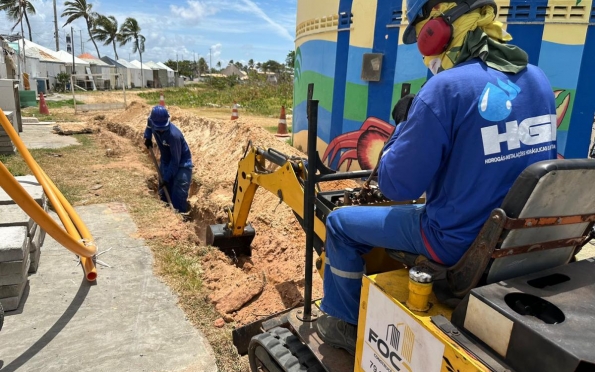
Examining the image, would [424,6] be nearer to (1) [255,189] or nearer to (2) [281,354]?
(2) [281,354]

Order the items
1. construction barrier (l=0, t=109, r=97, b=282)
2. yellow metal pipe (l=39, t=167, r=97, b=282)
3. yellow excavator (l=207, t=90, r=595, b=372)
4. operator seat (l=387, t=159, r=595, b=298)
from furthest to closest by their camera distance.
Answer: yellow metal pipe (l=39, t=167, r=97, b=282)
construction barrier (l=0, t=109, r=97, b=282)
operator seat (l=387, t=159, r=595, b=298)
yellow excavator (l=207, t=90, r=595, b=372)

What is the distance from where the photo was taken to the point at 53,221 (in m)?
3.82

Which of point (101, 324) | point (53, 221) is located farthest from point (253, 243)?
point (53, 221)

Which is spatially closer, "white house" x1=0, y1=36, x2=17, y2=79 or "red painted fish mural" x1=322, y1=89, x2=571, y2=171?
"red painted fish mural" x1=322, y1=89, x2=571, y2=171

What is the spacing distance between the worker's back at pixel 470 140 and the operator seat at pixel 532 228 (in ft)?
0.48

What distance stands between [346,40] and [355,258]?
6.38 m

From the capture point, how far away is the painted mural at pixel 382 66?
225 inches

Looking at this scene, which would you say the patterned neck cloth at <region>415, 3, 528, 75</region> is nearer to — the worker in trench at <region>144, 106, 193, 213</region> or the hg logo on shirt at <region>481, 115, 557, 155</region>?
the hg logo on shirt at <region>481, 115, 557, 155</region>

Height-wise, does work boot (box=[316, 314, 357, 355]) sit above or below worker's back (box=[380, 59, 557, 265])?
below

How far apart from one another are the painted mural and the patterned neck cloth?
14.5 ft

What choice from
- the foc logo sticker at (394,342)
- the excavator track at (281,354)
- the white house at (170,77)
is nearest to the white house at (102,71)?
the white house at (170,77)

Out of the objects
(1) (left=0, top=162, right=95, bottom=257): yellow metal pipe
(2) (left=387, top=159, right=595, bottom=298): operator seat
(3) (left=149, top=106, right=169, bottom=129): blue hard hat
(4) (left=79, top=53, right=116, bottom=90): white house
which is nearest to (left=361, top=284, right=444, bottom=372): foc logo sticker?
(2) (left=387, top=159, right=595, bottom=298): operator seat

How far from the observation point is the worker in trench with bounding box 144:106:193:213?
8312mm

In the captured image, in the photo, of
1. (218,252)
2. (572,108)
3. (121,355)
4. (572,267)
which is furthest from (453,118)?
(572,108)
